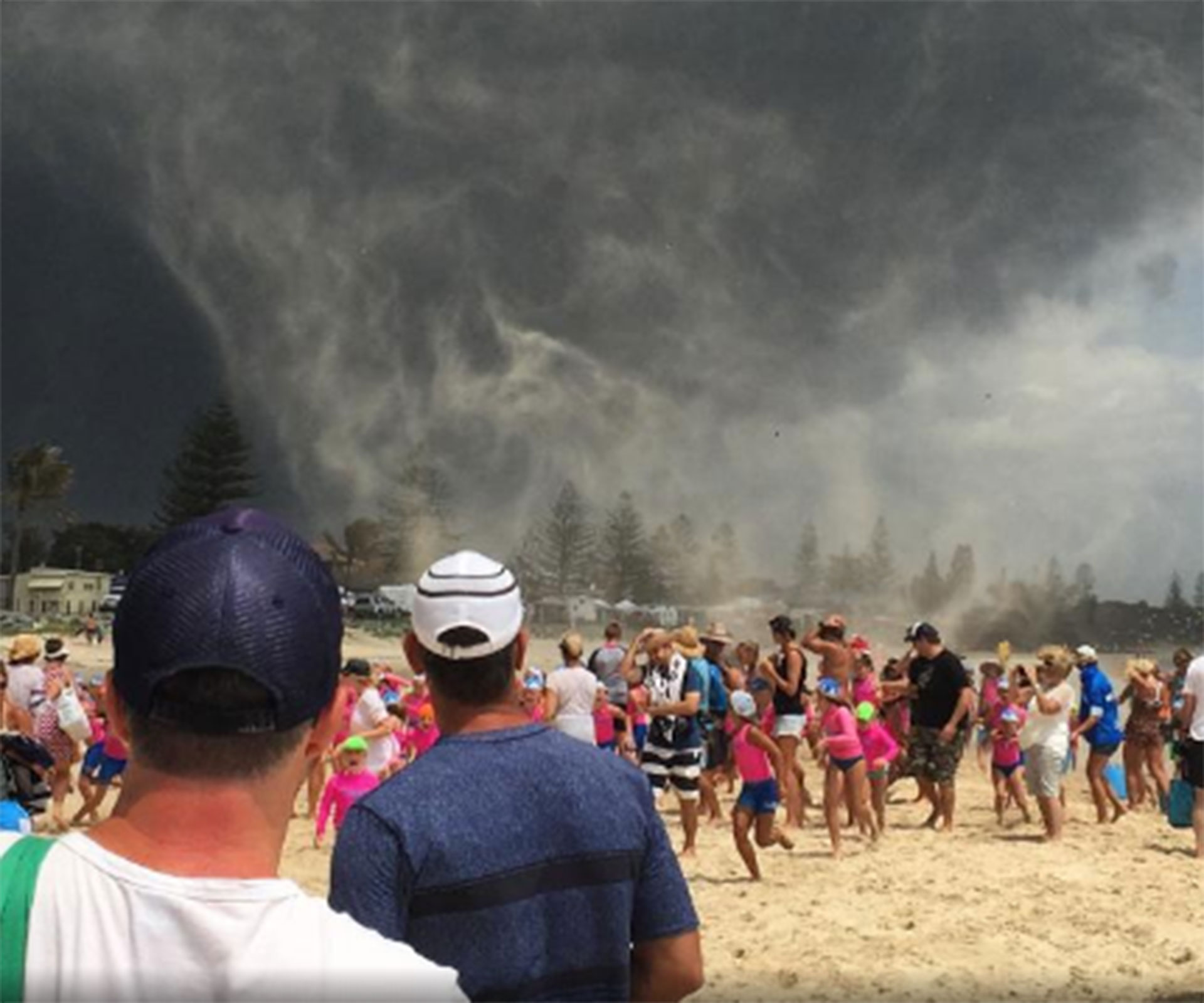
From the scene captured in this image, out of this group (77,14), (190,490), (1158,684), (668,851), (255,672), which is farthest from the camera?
(77,14)

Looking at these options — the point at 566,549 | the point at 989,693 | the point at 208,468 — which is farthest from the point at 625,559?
the point at 989,693

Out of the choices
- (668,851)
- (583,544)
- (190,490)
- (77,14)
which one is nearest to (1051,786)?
(668,851)

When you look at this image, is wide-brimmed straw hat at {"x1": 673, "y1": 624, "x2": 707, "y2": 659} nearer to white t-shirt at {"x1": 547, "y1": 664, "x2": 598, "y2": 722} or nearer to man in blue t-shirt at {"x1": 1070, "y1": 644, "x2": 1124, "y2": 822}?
white t-shirt at {"x1": 547, "y1": 664, "x2": 598, "y2": 722}

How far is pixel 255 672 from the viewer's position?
1.08m

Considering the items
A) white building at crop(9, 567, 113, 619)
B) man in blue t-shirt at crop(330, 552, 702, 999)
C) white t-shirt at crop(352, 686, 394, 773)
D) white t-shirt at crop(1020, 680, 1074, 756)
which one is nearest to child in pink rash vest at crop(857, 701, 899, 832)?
white t-shirt at crop(1020, 680, 1074, 756)

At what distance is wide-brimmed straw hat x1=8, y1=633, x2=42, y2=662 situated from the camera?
7.86 meters

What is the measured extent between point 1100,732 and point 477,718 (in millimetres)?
8852

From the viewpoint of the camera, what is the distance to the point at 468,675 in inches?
74.0

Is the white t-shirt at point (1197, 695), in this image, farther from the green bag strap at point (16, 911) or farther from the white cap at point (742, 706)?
the green bag strap at point (16, 911)

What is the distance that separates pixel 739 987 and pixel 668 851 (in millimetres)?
3829

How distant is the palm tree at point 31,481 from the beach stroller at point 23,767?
69.7 metres

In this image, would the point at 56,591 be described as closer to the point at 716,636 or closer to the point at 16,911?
the point at 716,636

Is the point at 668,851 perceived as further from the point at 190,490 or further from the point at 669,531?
the point at 669,531

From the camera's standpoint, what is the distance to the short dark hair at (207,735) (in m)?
1.07
